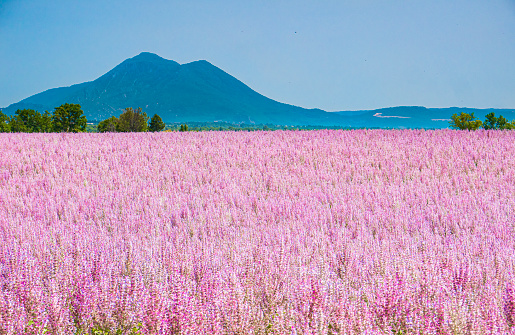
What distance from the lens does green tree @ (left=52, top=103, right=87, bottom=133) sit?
92188mm

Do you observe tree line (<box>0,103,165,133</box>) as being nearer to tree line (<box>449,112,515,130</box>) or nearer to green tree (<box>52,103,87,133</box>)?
green tree (<box>52,103,87,133</box>)

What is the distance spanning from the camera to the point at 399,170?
8266mm

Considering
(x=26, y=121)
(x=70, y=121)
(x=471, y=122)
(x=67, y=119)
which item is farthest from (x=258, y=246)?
(x=26, y=121)

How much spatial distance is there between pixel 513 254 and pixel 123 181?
6028mm

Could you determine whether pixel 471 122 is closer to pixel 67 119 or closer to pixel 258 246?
pixel 67 119

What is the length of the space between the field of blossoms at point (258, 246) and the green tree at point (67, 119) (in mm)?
91841

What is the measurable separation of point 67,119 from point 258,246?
100813 millimetres

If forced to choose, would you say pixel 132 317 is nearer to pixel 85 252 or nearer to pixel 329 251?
pixel 85 252

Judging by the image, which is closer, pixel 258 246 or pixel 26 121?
pixel 258 246

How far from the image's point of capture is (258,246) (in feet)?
11.4

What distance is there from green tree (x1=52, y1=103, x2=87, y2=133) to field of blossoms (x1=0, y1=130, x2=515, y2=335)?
9184cm

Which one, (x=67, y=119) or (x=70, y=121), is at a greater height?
(x=67, y=119)

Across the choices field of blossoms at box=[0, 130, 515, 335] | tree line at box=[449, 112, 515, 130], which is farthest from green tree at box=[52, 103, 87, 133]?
field of blossoms at box=[0, 130, 515, 335]

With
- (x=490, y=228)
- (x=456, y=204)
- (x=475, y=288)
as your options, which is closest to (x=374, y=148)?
(x=456, y=204)
